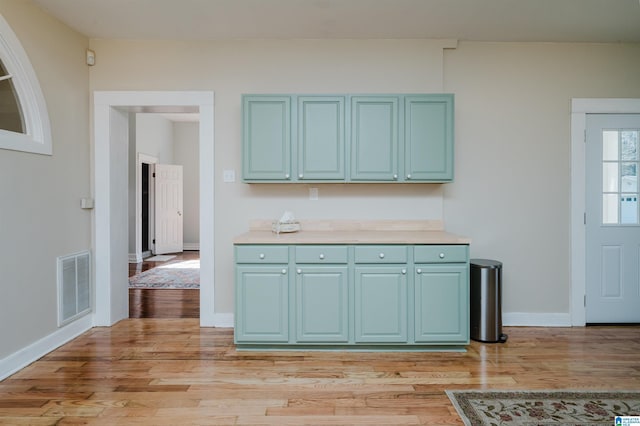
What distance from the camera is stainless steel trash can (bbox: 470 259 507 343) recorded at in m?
→ 3.35

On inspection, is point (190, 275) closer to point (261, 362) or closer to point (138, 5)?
point (261, 362)

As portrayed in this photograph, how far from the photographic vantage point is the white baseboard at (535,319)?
377cm

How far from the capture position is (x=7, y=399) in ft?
7.86

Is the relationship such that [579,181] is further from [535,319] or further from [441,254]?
[441,254]

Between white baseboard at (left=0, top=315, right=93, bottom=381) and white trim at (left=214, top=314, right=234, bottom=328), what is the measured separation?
46.6 inches

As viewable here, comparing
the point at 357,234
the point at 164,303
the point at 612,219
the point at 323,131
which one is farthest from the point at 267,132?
the point at 612,219

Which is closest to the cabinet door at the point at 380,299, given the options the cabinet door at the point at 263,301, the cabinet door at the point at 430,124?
the cabinet door at the point at 263,301

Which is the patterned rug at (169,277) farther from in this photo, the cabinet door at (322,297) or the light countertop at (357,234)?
the cabinet door at (322,297)

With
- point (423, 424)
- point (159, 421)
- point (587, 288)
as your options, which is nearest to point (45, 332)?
point (159, 421)

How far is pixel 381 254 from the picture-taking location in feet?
10.2

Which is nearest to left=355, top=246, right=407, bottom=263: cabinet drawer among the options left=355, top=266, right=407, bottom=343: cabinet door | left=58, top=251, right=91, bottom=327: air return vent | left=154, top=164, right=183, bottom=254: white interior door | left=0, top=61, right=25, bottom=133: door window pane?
left=355, top=266, right=407, bottom=343: cabinet door

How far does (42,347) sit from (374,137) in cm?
312

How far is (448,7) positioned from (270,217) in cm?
228

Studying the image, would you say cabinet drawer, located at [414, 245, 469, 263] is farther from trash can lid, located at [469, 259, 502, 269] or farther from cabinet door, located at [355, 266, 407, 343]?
trash can lid, located at [469, 259, 502, 269]
